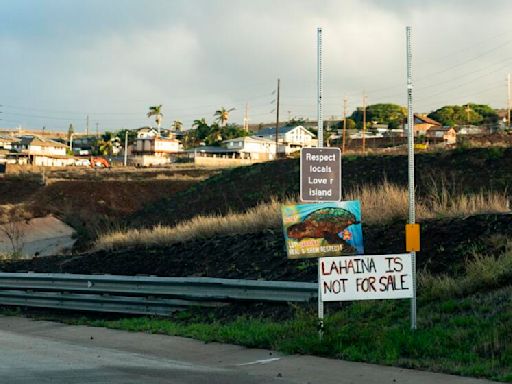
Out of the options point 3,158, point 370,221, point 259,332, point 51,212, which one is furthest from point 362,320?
point 3,158

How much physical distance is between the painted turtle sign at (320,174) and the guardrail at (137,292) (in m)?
2.13

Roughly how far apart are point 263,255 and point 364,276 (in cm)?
617

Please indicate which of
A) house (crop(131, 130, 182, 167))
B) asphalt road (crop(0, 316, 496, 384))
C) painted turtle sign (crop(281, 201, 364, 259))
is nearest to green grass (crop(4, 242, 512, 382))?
asphalt road (crop(0, 316, 496, 384))

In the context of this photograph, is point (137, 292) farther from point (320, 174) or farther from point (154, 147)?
point (154, 147)

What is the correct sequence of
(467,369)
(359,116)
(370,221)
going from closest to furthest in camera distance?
(467,369), (370,221), (359,116)

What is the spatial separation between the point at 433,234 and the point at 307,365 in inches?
222

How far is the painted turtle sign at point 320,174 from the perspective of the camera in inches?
455

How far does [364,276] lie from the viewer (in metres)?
11.4

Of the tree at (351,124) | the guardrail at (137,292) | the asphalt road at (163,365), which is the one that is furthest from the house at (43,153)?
the asphalt road at (163,365)

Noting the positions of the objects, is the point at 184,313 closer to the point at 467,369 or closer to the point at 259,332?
the point at 259,332

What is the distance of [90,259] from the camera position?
21781 mm

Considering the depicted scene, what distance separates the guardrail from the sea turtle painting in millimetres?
1719

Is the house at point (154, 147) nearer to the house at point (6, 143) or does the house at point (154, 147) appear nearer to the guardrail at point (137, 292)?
the house at point (6, 143)

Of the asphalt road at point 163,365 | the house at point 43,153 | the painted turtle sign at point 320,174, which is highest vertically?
the house at point 43,153
